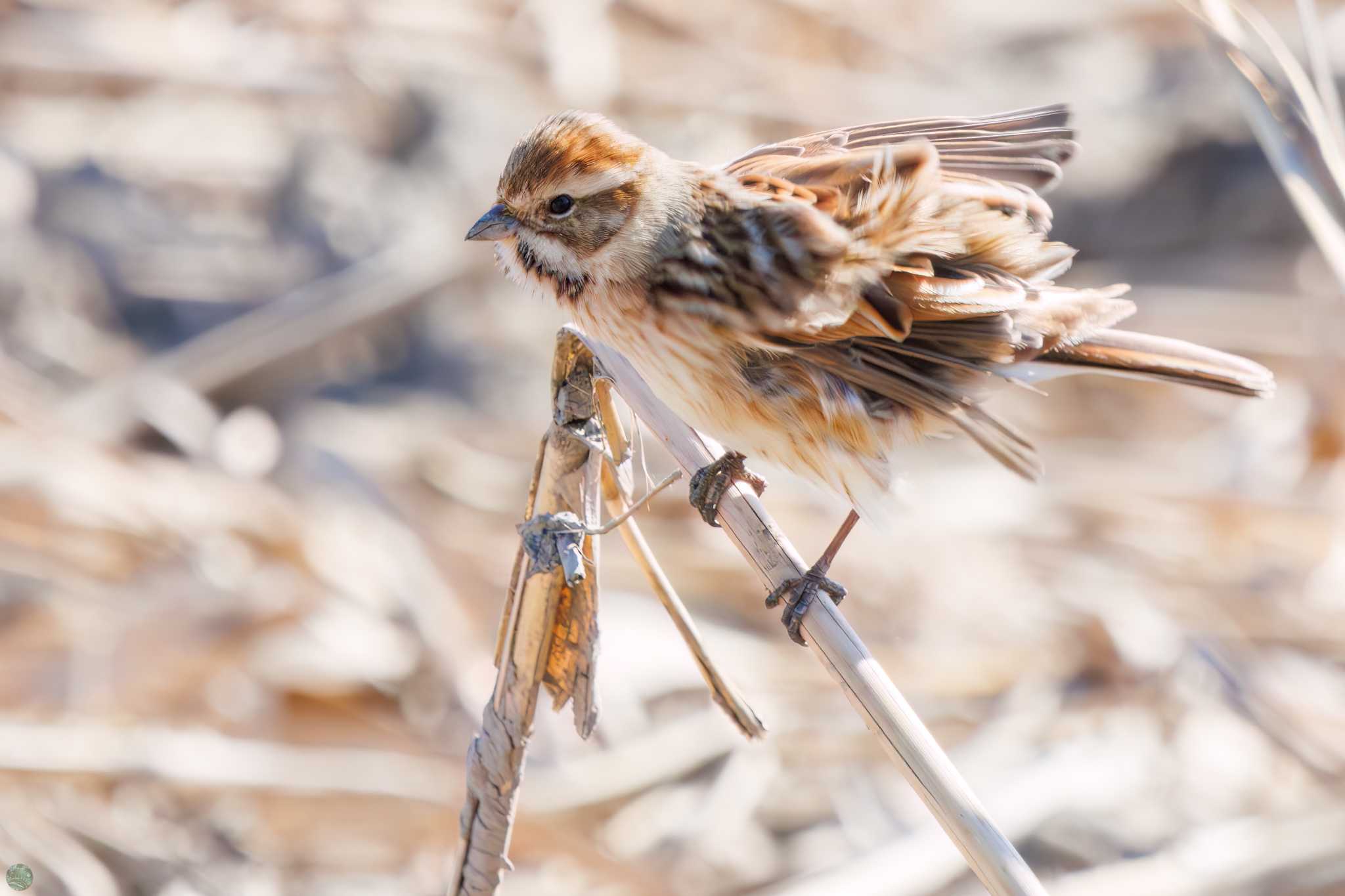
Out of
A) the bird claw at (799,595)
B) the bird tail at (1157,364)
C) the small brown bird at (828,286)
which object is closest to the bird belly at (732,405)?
the small brown bird at (828,286)

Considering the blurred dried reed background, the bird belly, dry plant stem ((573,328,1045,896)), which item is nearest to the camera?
dry plant stem ((573,328,1045,896))

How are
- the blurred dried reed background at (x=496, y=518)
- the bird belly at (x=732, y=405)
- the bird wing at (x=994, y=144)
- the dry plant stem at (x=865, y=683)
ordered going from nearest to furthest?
the dry plant stem at (x=865, y=683)
the bird belly at (x=732, y=405)
the bird wing at (x=994, y=144)
the blurred dried reed background at (x=496, y=518)

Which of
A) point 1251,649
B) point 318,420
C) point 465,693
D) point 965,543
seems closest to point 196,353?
point 318,420

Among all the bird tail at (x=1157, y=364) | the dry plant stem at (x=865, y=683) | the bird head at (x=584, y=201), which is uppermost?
the bird head at (x=584, y=201)

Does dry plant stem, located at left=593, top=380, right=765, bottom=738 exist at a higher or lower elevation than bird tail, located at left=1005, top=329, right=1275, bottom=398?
lower

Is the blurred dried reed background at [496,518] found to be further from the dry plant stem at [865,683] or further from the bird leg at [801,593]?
the dry plant stem at [865,683]

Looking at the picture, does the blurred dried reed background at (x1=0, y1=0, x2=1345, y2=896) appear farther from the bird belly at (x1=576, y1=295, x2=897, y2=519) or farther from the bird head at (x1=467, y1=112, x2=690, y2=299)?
the bird head at (x1=467, y1=112, x2=690, y2=299)

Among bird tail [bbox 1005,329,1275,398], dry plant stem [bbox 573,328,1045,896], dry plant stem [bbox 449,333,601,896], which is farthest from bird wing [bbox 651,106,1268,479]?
dry plant stem [bbox 449,333,601,896]
